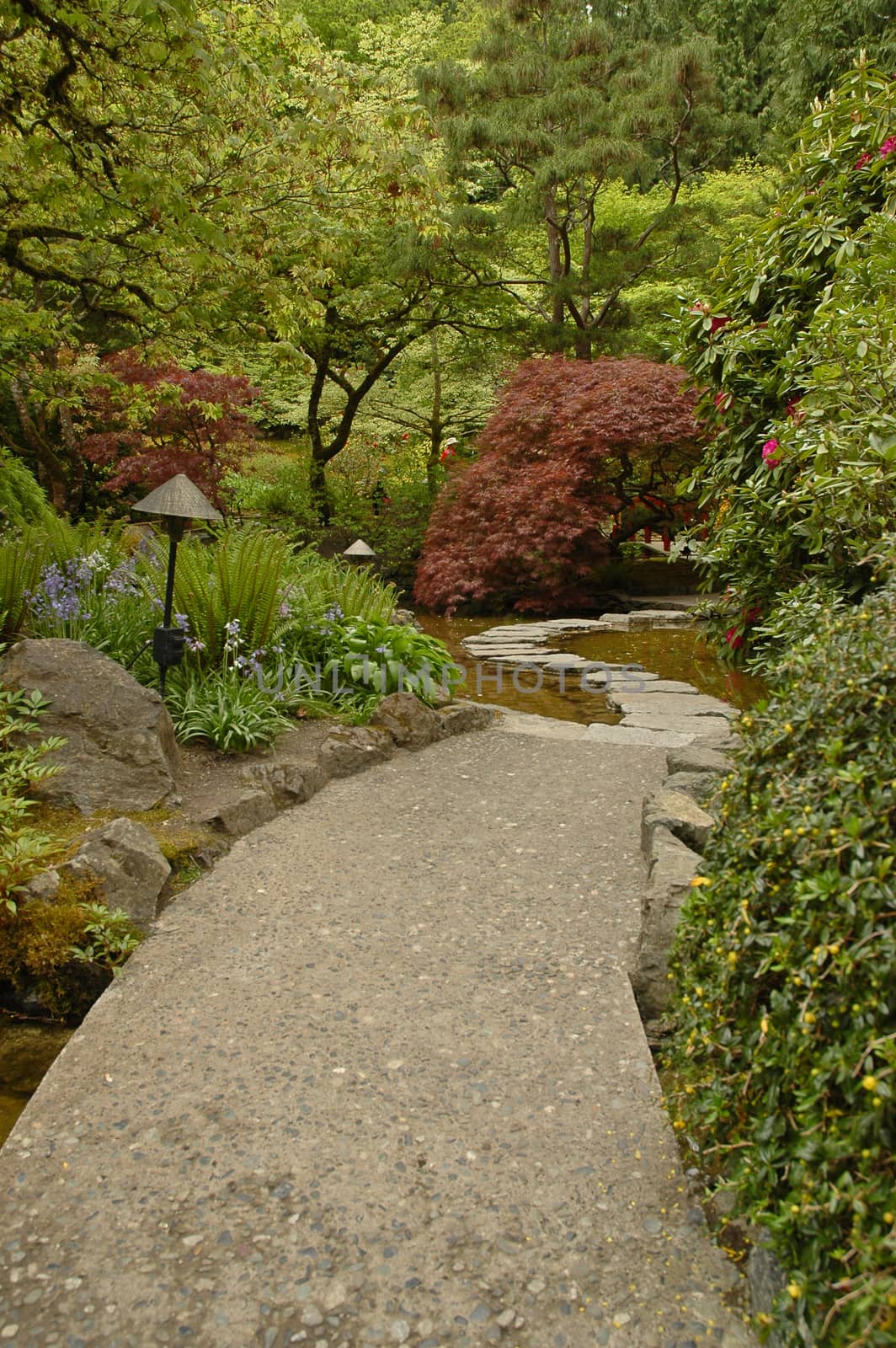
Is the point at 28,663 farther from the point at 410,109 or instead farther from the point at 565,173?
the point at 565,173

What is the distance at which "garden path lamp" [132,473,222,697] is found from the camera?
380 centimetres

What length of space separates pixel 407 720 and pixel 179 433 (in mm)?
7766

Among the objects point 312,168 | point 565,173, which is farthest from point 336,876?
point 565,173

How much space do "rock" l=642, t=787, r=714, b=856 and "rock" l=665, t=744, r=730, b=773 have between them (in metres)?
0.42

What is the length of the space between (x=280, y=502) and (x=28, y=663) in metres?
9.68

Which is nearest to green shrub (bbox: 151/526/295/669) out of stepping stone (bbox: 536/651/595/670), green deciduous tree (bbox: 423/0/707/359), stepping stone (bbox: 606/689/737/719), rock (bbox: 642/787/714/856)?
rock (bbox: 642/787/714/856)

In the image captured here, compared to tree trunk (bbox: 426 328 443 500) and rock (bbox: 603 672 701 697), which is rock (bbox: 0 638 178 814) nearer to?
rock (bbox: 603 672 701 697)

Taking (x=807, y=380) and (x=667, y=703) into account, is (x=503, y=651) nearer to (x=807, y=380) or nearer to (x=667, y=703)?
(x=667, y=703)

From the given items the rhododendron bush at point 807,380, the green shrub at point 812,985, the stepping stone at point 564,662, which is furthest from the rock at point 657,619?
the green shrub at point 812,985

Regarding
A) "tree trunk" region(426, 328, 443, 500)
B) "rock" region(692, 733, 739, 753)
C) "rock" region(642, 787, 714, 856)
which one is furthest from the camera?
"tree trunk" region(426, 328, 443, 500)

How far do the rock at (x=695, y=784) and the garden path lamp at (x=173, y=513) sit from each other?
2.09 metres

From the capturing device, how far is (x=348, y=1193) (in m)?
1.85

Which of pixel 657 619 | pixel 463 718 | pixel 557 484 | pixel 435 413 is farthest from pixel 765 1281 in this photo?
pixel 435 413

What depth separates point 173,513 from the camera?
12.5ft
